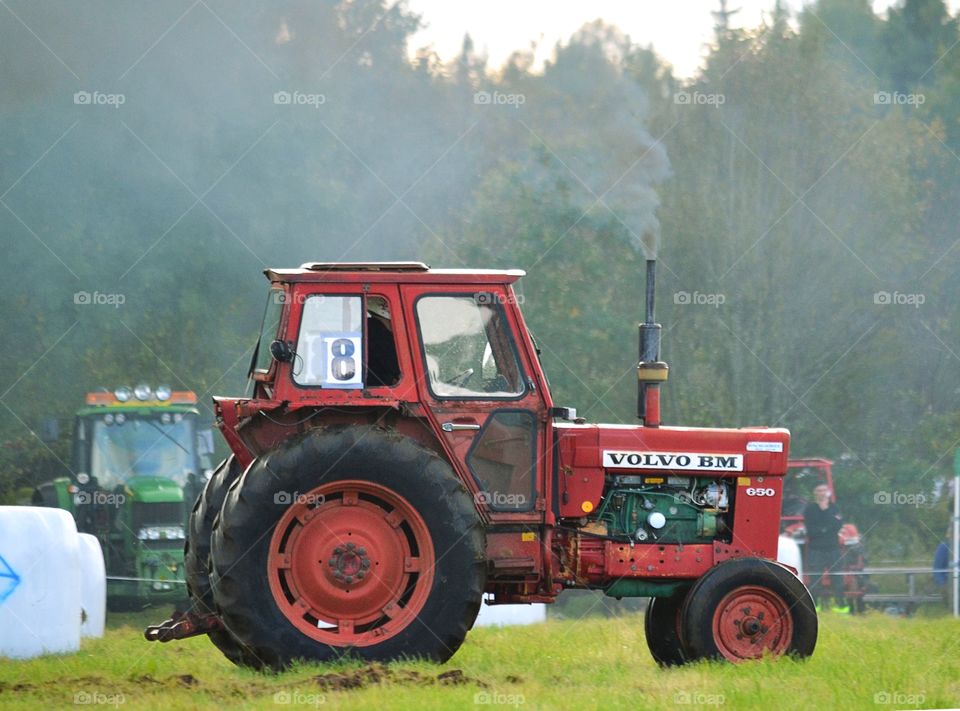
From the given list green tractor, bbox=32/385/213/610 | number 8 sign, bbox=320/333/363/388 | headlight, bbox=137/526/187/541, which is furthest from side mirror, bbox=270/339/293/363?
headlight, bbox=137/526/187/541

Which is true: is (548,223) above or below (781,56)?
below

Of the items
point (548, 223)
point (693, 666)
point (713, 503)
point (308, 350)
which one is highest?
point (548, 223)

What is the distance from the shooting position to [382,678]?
23.6 feet

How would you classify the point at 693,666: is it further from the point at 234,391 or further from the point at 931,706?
the point at 234,391

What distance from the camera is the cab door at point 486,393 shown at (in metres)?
8.20

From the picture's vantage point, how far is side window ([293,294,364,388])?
8.07 metres

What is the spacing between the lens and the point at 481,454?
324 inches

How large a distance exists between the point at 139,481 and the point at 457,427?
31.2 feet

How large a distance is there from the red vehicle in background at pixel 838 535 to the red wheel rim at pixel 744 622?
372 inches

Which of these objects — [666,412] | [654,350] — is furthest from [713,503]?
[666,412]

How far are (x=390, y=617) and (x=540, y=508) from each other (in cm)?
108

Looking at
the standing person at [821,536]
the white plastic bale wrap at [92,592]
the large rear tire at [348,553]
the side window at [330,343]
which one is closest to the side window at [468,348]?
the side window at [330,343]

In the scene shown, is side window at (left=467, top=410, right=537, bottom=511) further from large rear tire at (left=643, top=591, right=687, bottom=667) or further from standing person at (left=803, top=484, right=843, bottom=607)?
standing person at (left=803, top=484, right=843, bottom=607)

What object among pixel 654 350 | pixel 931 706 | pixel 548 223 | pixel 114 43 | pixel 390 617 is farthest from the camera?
pixel 548 223
